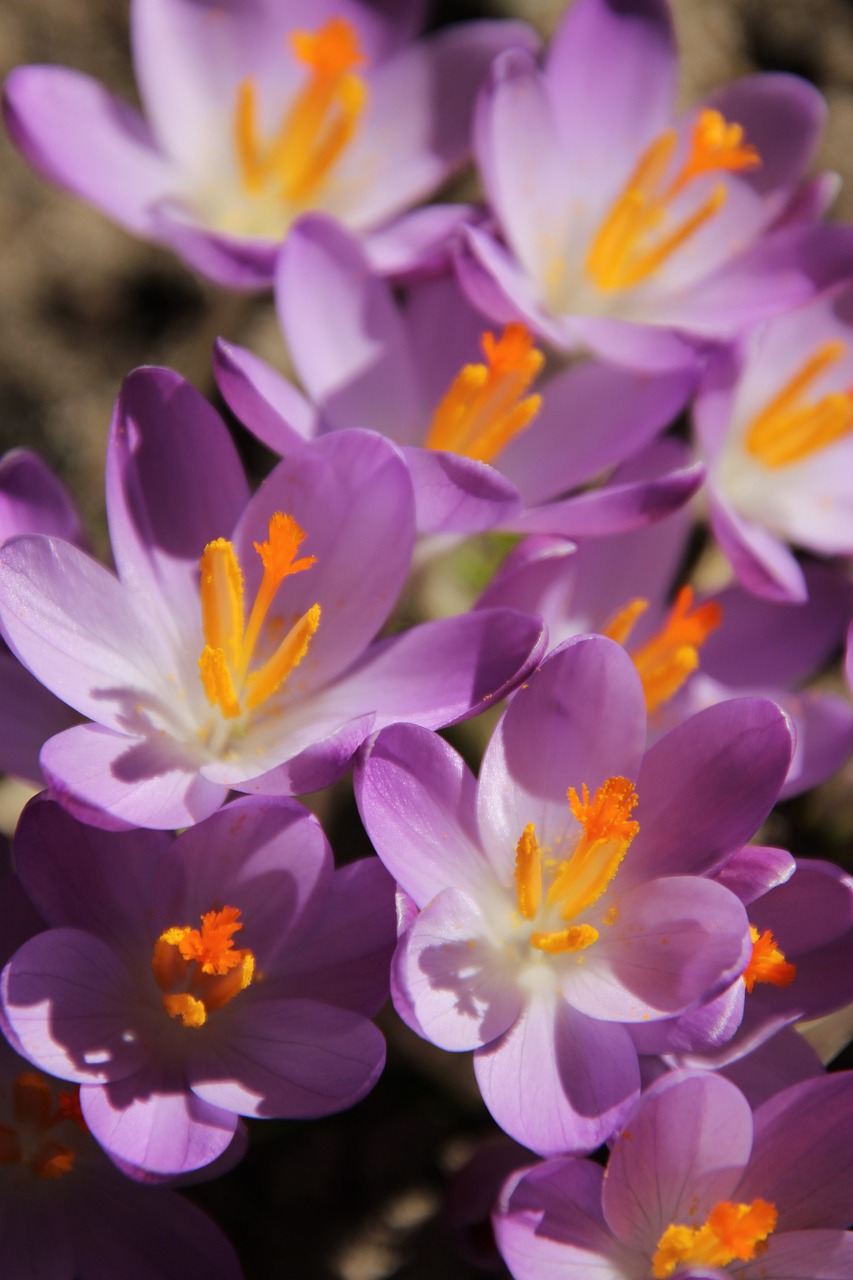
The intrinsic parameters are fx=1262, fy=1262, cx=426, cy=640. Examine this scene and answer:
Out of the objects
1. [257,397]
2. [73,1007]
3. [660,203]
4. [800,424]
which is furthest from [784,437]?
[73,1007]

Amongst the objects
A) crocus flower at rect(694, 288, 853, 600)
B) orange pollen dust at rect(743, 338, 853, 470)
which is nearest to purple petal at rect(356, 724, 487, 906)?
crocus flower at rect(694, 288, 853, 600)

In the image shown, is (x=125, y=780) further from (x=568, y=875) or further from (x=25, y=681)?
(x=568, y=875)

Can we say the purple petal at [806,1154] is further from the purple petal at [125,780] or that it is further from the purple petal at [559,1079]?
the purple petal at [125,780]

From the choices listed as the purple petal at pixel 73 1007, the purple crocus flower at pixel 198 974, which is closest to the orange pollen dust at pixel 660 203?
the purple crocus flower at pixel 198 974

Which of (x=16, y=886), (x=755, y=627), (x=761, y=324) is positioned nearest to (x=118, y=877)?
(x=16, y=886)

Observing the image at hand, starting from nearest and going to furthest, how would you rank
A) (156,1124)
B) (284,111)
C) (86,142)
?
(156,1124) → (86,142) → (284,111)

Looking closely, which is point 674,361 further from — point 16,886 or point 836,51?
point 836,51
